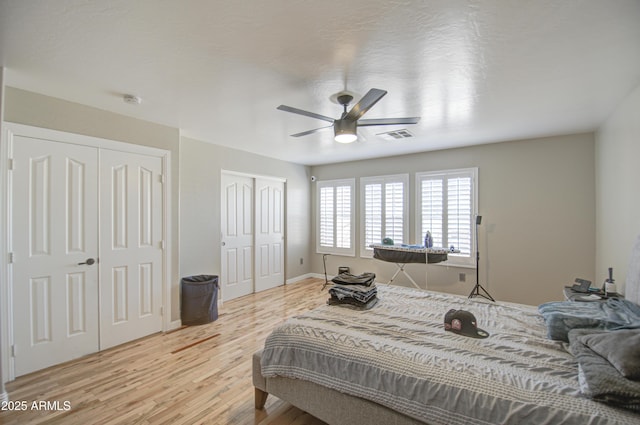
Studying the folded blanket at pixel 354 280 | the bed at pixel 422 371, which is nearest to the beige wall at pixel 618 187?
the bed at pixel 422 371

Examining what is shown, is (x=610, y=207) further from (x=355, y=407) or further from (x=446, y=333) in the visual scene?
(x=355, y=407)

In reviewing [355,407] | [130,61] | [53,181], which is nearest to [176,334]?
[53,181]

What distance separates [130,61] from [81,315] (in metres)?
2.51

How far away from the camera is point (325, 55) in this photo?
194 cm

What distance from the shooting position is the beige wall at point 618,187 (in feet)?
8.12

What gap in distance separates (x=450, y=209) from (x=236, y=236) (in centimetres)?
365

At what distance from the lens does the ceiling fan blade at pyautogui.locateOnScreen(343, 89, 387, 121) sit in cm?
192

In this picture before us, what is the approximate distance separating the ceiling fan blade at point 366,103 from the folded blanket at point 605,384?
1.85 metres

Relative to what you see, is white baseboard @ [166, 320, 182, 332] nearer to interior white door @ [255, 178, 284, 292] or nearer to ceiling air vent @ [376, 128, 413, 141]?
interior white door @ [255, 178, 284, 292]

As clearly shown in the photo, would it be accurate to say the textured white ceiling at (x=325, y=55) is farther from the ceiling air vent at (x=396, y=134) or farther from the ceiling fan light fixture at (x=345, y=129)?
the ceiling air vent at (x=396, y=134)

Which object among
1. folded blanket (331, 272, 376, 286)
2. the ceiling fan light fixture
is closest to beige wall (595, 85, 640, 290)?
folded blanket (331, 272, 376, 286)

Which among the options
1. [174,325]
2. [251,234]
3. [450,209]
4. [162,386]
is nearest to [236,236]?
[251,234]

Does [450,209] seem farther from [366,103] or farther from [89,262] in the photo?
[89,262]

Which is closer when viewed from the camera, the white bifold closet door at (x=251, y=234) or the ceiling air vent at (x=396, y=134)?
the ceiling air vent at (x=396, y=134)
